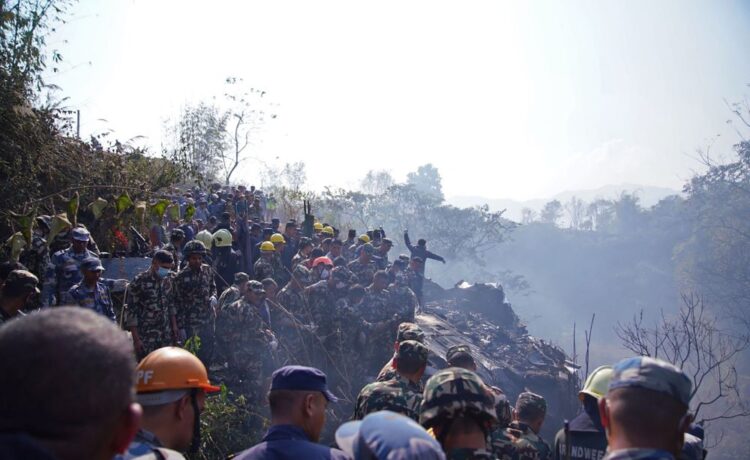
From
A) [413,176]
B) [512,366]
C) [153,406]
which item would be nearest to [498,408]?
[153,406]

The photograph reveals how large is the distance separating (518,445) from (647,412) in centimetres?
220

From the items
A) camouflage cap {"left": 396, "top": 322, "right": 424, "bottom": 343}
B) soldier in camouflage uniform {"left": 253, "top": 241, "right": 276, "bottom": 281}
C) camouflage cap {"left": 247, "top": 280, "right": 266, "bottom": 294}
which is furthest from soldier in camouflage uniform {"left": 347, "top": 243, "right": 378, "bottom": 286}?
camouflage cap {"left": 396, "top": 322, "right": 424, "bottom": 343}

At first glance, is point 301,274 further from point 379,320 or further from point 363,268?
point 363,268

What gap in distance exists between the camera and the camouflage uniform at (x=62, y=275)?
21.4 ft

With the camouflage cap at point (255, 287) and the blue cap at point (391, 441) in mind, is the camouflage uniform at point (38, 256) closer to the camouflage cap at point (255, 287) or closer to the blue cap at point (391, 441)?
the camouflage cap at point (255, 287)

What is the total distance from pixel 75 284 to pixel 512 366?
41.6ft

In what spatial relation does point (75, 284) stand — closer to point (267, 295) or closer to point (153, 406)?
point (267, 295)

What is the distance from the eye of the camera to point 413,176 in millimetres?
72750

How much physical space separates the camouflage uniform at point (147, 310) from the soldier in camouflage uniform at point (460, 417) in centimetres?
493

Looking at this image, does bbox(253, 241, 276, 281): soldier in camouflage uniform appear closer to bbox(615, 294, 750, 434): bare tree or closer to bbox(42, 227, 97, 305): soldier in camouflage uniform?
bbox(42, 227, 97, 305): soldier in camouflage uniform

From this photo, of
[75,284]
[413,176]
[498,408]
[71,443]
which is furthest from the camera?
[413,176]

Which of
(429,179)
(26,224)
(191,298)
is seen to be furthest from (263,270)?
(429,179)

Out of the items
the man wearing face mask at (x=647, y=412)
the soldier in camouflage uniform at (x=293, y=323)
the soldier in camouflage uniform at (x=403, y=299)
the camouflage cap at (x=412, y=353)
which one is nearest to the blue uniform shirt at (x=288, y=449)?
the man wearing face mask at (x=647, y=412)

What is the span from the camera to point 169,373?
256 cm
